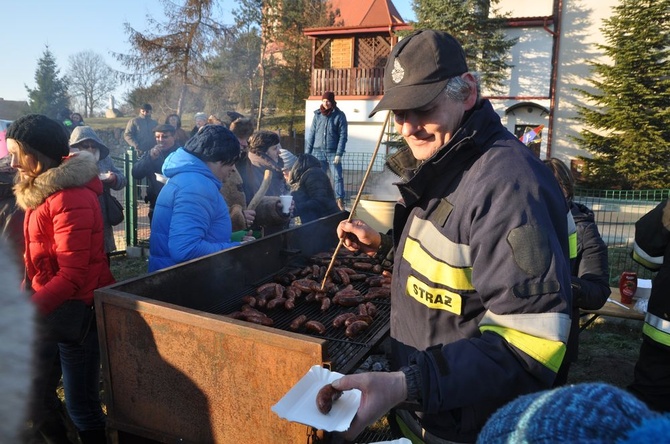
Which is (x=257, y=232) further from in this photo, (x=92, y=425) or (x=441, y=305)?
(x=441, y=305)

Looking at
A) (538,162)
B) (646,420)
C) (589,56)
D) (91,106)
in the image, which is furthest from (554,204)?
(91,106)

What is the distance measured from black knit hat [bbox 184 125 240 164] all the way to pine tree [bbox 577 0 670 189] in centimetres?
1879

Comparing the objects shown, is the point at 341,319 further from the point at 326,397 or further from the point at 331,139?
the point at 331,139

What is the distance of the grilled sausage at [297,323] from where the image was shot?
2.98 metres

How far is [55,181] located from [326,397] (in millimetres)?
2379

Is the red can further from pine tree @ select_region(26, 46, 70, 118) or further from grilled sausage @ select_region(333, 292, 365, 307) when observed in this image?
pine tree @ select_region(26, 46, 70, 118)

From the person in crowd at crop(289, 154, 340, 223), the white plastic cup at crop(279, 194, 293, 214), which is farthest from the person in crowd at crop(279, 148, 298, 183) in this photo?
the white plastic cup at crop(279, 194, 293, 214)

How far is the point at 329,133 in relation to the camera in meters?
12.0

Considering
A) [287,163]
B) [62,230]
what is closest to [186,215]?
[62,230]

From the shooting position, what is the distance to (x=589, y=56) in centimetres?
2164

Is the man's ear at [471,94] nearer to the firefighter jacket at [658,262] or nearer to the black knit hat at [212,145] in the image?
the firefighter jacket at [658,262]

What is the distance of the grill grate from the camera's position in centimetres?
255

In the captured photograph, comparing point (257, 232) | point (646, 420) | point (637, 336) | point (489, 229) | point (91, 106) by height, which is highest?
point (91, 106)

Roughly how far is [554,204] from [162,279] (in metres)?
2.22
